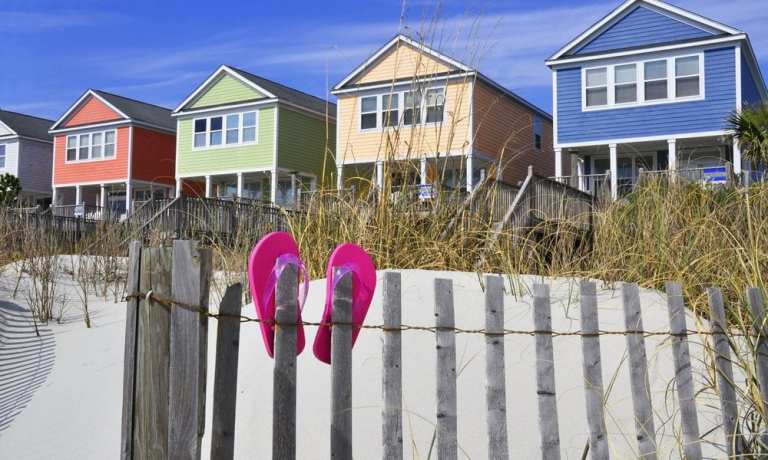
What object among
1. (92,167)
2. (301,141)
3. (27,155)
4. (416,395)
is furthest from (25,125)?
(416,395)

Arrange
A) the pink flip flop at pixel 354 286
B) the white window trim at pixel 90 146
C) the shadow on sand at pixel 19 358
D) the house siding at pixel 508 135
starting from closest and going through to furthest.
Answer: the pink flip flop at pixel 354 286 → the shadow on sand at pixel 19 358 → the house siding at pixel 508 135 → the white window trim at pixel 90 146

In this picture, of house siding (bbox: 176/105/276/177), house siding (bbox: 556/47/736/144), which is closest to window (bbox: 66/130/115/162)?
house siding (bbox: 176/105/276/177)

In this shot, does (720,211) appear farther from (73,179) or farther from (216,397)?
(73,179)

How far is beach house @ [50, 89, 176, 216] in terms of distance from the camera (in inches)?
1412

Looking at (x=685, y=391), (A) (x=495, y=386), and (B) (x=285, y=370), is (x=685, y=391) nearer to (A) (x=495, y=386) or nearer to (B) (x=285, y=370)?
(A) (x=495, y=386)

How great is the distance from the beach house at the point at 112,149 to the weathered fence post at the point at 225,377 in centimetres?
3425

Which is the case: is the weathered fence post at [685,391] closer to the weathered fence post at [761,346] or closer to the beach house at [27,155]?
the weathered fence post at [761,346]

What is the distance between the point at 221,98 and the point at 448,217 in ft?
93.2

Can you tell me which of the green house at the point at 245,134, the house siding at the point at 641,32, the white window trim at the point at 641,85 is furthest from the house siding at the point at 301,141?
the house siding at the point at 641,32

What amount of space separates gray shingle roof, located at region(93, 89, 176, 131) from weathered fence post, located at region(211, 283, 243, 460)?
35714 mm

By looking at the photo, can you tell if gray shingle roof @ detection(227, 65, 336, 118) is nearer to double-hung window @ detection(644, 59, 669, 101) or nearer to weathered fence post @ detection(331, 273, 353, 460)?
double-hung window @ detection(644, 59, 669, 101)

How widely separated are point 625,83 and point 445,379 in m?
23.4

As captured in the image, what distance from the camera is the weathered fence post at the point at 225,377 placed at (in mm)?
2553

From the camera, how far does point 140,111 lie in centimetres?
3775
